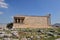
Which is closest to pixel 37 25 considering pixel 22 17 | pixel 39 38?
pixel 22 17

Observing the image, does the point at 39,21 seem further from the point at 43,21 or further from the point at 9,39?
the point at 9,39

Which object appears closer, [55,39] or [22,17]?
[55,39]

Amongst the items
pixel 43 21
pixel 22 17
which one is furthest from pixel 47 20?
pixel 22 17

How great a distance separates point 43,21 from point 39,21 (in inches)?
30.8

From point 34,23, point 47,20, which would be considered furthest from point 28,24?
point 47,20

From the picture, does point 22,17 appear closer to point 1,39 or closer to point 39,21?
point 39,21

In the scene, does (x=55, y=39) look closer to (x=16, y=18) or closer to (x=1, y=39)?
(x=1, y=39)

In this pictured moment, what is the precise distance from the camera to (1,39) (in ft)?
33.9

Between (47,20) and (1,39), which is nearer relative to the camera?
(1,39)

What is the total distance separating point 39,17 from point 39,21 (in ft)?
2.46

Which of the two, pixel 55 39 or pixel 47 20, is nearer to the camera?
pixel 55 39

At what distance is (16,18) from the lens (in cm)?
3030

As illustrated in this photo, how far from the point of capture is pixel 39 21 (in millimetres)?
29812

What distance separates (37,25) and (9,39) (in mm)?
19461
